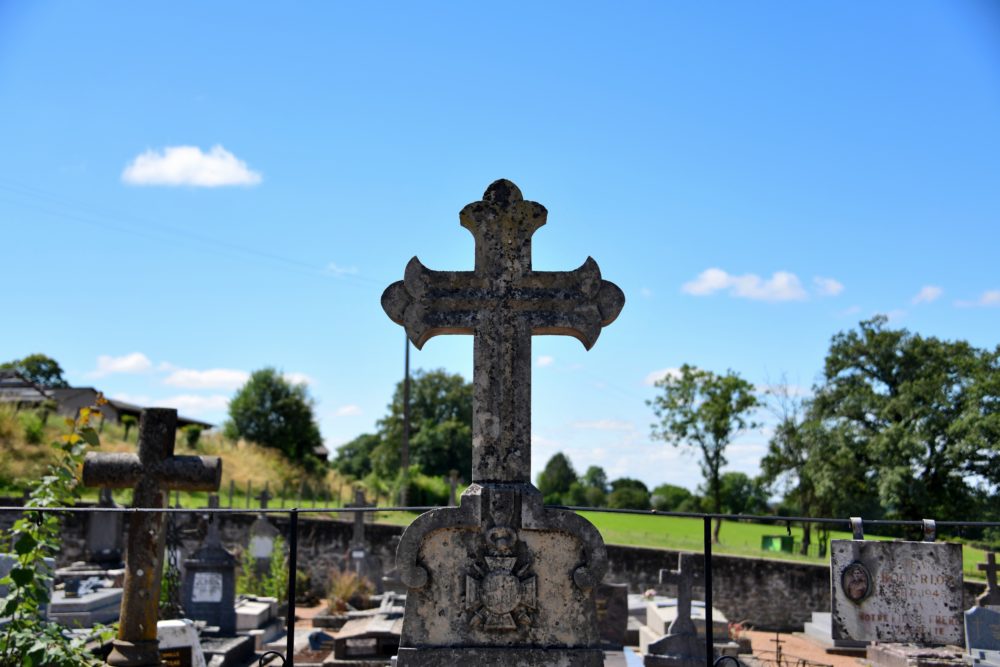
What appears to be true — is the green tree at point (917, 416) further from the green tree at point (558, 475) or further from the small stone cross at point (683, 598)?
the green tree at point (558, 475)

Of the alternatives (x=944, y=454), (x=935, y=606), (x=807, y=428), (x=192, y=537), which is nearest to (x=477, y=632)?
(x=935, y=606)

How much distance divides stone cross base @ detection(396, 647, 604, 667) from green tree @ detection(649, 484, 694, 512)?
1833 inches

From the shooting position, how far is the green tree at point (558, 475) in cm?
5709

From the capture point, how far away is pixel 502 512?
4516 mm

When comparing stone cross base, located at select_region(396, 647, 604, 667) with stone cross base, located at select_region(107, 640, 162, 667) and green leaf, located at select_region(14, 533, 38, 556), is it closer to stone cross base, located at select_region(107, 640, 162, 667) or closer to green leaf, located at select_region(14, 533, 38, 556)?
green leaf, located at select_region(14, 533, 38, 556)

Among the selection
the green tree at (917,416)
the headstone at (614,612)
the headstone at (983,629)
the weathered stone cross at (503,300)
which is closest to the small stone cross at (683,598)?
the headstone at (614,612)

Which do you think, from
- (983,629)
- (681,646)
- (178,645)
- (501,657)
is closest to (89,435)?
(501,657)

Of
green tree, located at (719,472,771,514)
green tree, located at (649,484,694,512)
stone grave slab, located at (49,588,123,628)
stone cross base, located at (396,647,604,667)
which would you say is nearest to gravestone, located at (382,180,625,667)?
stone cross base, located at (396,647,604,667)

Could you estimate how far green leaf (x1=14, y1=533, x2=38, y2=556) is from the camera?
461 cm

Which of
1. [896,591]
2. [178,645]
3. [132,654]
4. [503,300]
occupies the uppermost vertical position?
[503,300]

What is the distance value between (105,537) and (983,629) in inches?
719

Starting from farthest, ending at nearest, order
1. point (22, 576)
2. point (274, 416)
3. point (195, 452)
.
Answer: point (274, 416) < point (195, 452) < point (22, 576)

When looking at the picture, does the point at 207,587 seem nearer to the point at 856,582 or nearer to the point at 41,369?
the point at 856,582

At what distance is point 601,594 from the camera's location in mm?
13312
